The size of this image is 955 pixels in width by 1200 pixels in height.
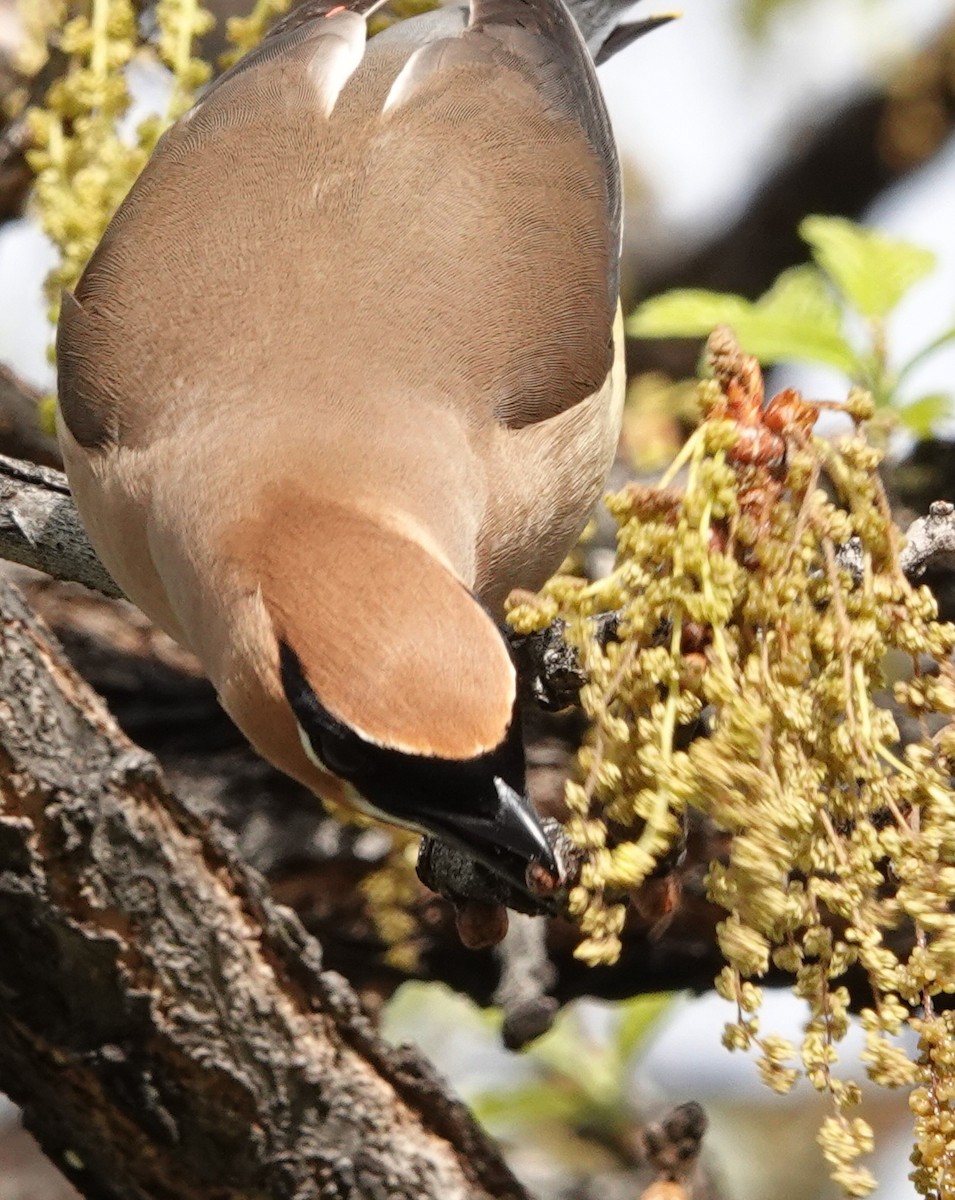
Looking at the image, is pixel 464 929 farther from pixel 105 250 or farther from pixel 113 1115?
pixel 105 250

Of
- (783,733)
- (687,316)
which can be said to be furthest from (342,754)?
(687,316)

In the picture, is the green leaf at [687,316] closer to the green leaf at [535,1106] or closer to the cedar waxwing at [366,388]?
the cedar waxwing at [366,388]

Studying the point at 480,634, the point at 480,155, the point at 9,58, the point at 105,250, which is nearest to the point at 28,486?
the point at 105,250

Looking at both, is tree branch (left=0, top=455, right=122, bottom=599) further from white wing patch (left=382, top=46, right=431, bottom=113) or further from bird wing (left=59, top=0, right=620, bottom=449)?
white wing patch (left=382, top=46, right=431, bottom=113)

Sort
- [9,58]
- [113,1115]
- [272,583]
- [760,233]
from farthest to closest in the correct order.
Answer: [760,233] → [9,58] → [113,1115] → [272,583]

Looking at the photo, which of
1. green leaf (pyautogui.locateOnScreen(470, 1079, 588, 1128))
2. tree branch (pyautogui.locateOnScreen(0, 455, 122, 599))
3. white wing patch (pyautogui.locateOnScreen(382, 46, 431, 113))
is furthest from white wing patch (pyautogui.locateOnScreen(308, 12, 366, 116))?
green leaf (pyautogui.locateOnScreen(470, 1079, 588, 1128))

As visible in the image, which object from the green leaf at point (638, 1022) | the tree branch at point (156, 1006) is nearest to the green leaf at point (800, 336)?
the green leaf at point (638, 1022)
